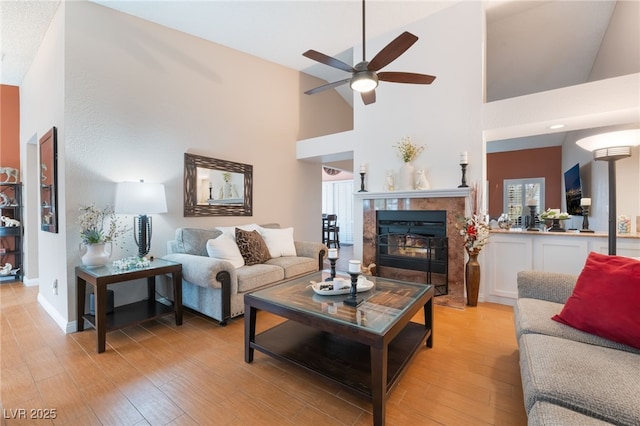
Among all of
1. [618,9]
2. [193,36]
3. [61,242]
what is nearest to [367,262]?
[61,242]

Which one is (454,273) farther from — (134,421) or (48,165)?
(48,165)

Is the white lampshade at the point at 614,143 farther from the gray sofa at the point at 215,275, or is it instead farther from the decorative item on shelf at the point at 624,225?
the gray sofa at the point at 215,275

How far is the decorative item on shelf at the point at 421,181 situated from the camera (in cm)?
367

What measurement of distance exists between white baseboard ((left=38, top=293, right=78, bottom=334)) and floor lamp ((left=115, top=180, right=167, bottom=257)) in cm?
82

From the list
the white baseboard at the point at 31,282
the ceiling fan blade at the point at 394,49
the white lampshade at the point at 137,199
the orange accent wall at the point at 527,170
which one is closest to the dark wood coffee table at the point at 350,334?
the white lampshade at the point at 137,199

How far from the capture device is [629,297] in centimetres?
146

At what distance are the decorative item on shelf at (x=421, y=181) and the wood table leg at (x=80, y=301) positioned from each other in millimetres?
3771

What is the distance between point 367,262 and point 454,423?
270 cm

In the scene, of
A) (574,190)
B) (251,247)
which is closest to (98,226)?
(251,247)

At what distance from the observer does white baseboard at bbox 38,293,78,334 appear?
2.63m

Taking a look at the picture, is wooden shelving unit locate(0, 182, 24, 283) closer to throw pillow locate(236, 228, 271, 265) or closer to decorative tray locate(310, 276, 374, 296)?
throw pillow locate(236, 228, 271, 265)

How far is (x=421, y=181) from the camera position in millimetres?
3689

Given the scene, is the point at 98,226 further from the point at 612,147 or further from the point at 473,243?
the point at 612,147

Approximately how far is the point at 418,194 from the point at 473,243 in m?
0.88
